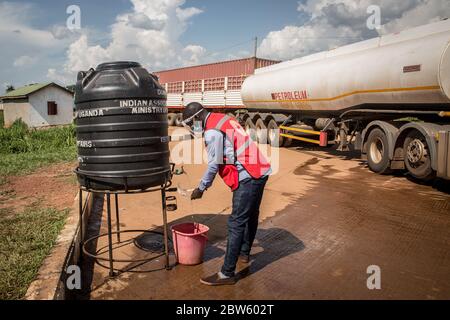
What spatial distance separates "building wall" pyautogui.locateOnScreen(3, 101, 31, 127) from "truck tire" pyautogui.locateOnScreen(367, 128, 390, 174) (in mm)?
29125

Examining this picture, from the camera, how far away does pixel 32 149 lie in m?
14.3

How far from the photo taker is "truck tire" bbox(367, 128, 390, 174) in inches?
354

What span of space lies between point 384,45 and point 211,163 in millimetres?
7530

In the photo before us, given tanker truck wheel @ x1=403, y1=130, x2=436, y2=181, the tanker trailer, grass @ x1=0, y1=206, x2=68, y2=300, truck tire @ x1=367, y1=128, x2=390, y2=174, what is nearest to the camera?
grass @ x1=0, y1=206, x2=68, y2=300

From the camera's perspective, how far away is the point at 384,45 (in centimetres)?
938

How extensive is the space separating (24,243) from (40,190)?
3.40 meters

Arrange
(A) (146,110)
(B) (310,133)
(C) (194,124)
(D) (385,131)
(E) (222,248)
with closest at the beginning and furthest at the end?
(A) (146,110)
(C) (194,124)
(E) (222,248)
(D) (385,131)
(B) (310,133)

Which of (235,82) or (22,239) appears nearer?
(22,239)

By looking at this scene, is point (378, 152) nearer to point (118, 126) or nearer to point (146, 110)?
point (146, 110)

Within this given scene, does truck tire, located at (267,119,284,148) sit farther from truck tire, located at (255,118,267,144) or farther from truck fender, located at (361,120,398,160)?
truck fender, located at (361,120,398,160)

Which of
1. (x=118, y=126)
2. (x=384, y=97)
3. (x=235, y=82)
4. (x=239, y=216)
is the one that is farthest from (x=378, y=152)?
(x=235, y=82)

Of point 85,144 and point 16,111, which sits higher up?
point 16,111

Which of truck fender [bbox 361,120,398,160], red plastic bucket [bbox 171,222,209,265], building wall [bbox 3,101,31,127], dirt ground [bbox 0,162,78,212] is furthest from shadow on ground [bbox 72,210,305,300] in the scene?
building wall [bbox 3,101,31,127]
